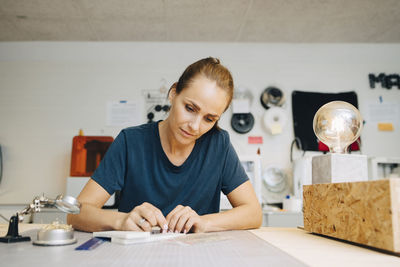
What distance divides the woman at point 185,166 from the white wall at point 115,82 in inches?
67.1

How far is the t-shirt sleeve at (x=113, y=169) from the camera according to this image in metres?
1.17

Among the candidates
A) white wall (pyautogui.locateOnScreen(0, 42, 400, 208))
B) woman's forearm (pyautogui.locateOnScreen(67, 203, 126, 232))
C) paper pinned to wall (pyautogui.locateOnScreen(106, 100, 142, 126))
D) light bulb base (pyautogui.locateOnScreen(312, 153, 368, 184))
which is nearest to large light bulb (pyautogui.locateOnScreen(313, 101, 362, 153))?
light bulb base (pyautogui.locateOnScreen(312, 153, 368, 184))

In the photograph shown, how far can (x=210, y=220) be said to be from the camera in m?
1.01

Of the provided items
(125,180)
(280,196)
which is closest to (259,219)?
(125,180)

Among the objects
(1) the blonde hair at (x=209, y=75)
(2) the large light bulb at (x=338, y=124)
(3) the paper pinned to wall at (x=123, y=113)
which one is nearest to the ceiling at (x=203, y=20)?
(3) the paper pinned to wall at (x=123, y=113)

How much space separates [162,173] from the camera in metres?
1.25

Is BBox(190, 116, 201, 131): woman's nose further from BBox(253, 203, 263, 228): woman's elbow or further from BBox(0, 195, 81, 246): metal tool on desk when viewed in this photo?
BBox(0, 195, 81, 246): metal tool on desk

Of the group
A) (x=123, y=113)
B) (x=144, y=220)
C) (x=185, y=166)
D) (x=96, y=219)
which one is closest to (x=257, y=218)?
(x=185, y=166)

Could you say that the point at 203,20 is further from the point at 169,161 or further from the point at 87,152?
the point at 169,161

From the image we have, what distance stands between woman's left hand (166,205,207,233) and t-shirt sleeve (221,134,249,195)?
14.0 inches

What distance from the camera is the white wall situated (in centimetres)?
296

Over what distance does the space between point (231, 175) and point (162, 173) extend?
281mm

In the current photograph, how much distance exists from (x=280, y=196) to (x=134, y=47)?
1986 millimetres

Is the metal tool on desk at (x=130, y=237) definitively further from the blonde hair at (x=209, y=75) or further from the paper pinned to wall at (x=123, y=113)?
the paper pinned to wall at (x=123, y=113)
